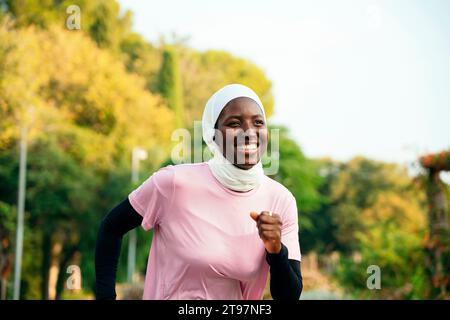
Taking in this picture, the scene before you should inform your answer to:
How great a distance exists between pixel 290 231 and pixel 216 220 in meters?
0.28

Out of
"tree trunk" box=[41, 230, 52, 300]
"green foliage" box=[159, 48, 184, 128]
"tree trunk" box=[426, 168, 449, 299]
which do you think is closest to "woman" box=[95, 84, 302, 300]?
"tree trunk" box=[426, 168, 449, 299]

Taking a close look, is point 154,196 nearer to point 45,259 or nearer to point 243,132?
point 243,132

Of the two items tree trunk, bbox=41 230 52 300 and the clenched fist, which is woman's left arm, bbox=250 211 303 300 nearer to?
the clenched fist

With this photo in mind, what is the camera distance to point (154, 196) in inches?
106

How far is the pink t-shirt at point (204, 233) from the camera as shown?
102 inches

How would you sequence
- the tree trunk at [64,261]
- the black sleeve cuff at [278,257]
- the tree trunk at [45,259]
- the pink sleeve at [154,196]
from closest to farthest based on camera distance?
the black sleeve cuff at [278,257]
the pink sleeve at [154,196]
the tree trunk at [45,259]
the tree trunk at [64,261]

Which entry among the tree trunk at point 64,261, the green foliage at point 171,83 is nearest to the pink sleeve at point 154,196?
the tree trunk at point 64,261

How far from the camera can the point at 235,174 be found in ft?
8.64

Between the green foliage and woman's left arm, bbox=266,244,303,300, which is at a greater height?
the green foliage

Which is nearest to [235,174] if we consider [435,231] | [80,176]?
[435,231]

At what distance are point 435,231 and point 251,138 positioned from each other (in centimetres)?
965

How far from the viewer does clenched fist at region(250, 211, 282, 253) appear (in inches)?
91.4

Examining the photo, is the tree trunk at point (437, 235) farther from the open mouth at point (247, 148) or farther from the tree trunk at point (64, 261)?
the tree trunk at point (64, 261)
